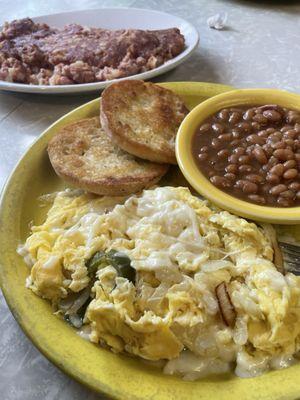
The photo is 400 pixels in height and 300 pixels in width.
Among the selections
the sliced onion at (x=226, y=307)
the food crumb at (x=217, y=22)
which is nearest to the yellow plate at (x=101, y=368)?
the sliced onion at (x=226, y=307)

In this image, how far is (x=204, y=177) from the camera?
2.10 meters

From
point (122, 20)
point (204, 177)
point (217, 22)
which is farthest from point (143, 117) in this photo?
point (217, 22)

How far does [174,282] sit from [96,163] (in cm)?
84

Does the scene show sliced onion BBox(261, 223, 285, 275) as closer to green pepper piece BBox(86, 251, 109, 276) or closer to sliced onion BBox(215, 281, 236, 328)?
sliced onion BBox(215, 281, 236, 328)

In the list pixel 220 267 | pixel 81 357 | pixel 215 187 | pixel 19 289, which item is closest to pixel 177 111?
pixel 215 187

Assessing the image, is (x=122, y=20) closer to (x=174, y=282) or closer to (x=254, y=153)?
(x=254, y=153)

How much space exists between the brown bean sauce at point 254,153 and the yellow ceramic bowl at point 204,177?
4 centimetres

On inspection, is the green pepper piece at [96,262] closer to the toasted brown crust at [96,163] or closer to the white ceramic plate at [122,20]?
the toasted brown crust at [96,163]

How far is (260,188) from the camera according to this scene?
2.06m

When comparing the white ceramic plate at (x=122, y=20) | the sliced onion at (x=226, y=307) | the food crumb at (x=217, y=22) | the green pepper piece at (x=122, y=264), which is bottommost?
the sliced onion at (x=226, y=307)

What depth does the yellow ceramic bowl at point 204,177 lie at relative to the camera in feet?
6.34

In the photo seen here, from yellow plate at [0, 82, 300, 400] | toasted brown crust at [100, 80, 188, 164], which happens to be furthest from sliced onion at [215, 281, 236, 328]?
toasted brown crust at [100, 80, 188, 164]

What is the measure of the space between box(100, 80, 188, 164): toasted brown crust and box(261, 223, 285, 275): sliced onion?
59 centimetres

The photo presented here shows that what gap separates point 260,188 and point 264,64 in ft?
5.68
